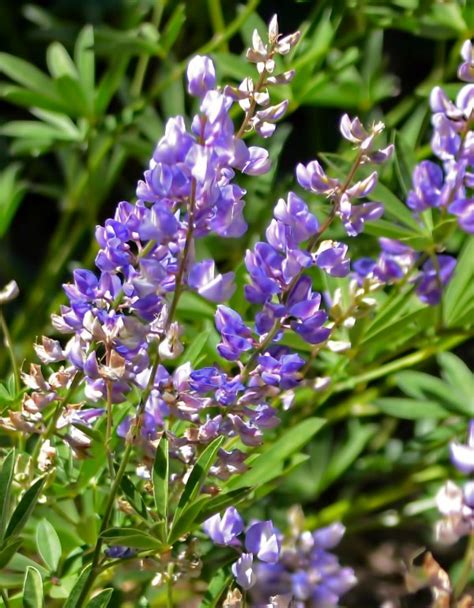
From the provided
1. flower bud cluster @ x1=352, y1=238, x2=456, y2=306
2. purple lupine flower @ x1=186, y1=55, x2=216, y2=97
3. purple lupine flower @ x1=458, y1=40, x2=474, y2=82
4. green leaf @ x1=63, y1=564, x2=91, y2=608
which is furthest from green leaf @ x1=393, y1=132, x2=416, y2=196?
green leaf @ x1=63, y1=564, x2=91, y2=608


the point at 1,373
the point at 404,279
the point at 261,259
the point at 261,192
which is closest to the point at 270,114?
the point at 261,259

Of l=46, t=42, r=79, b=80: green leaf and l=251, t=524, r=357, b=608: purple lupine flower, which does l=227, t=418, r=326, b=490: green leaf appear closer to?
l=251, t=524, r=357, b=608: purple lupine flower

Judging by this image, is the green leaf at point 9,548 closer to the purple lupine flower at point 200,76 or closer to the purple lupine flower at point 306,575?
the purple lupine flower at point 306,575

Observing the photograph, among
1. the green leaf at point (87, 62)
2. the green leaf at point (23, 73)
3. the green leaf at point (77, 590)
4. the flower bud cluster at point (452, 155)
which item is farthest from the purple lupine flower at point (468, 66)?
the green leaf at point (23, 73)

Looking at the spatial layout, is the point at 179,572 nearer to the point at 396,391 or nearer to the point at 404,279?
the point at 404,279

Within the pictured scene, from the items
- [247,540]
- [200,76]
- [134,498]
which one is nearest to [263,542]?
[247,540]

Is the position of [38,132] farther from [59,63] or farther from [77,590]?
[77,590]
